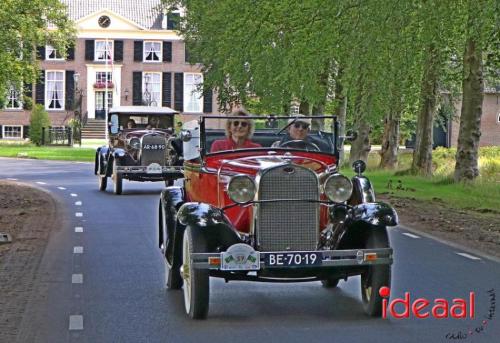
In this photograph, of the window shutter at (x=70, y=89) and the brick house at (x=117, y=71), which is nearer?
the window shutter at (x=70, y=89)

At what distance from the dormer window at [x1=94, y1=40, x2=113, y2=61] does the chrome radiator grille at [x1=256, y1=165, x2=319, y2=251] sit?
7394 centimetres

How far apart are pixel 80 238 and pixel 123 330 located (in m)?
6.97

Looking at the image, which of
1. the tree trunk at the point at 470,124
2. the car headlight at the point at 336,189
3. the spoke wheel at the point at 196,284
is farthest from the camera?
the tree trunk at the point at 470,124

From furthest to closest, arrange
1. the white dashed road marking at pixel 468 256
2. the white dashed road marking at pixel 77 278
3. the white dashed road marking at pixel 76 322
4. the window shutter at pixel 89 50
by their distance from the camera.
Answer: the window shutter at pixel 89 50 < the white dashed road marking at pixel 468 256 < the white dashed road marking at pixel 77 278 < the white dashed road marking at pixel 76 322

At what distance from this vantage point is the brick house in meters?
79.7

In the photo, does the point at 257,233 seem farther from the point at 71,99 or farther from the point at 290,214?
the point at 71,99

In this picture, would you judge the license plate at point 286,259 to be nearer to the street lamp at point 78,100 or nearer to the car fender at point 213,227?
the car fender at point 213,227

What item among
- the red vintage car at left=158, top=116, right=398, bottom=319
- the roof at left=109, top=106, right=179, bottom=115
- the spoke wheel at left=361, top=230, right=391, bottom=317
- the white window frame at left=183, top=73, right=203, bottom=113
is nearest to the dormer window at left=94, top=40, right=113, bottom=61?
the white window frame at left=183, top=73, right=203, bottom=113

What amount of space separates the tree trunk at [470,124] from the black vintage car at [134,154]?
7.84 metres

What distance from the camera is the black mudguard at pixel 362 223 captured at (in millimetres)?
8352

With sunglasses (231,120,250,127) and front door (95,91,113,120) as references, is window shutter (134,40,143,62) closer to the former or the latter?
front door (95,91,113,120)

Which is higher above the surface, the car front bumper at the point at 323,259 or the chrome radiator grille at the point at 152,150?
the car front bumper at the point at 323,259

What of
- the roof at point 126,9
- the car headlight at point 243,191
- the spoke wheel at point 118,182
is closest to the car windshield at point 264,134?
the car headlight at point 243,191

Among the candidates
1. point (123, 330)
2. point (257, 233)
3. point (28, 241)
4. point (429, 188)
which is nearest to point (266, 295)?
point (257, 233)
